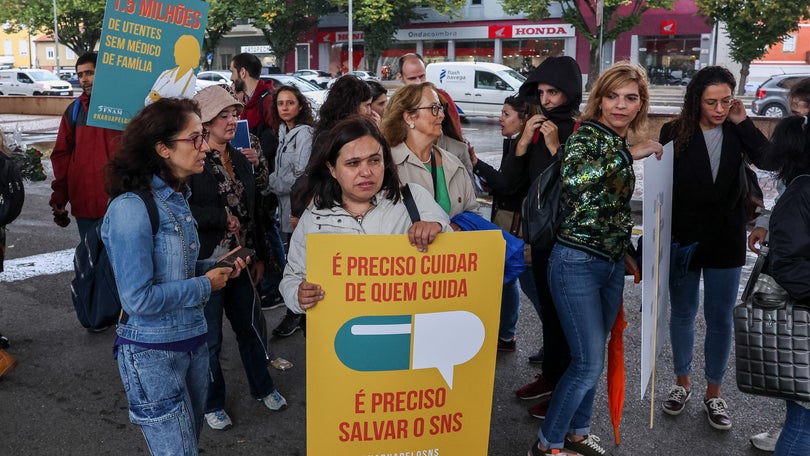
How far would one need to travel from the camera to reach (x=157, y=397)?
102 inches

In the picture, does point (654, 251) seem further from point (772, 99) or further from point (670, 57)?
point (670, 57)

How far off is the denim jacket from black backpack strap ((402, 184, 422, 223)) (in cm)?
81

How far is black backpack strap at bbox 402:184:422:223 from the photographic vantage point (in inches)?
113

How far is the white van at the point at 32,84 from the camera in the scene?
3666 centimetres

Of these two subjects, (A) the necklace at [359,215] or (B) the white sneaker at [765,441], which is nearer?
(A) the necklace at [359,215]

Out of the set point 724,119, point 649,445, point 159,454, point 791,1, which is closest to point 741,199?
point 724,119

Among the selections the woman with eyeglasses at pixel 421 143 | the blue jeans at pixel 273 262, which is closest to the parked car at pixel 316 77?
the blue jeans at pixel 273 262

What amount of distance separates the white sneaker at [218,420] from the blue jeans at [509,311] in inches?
77.8

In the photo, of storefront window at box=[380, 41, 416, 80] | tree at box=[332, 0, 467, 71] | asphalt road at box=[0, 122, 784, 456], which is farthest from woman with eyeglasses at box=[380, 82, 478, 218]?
storefront window at box=[380, 41, 416, 80]

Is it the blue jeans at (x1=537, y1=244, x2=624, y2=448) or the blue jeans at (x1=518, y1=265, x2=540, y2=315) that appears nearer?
the blue jeans at (x1=537, y1=244, x2=624, y2=448)

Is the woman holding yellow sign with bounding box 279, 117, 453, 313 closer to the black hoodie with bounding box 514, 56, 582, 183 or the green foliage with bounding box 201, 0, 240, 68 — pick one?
the black hoodie with bounding box 514, 56, 582, 183

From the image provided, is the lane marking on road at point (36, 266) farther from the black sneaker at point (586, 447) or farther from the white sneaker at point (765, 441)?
the white sneaker at point (765, 441)

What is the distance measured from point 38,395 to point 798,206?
4246 mm

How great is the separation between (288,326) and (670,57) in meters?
39.9
